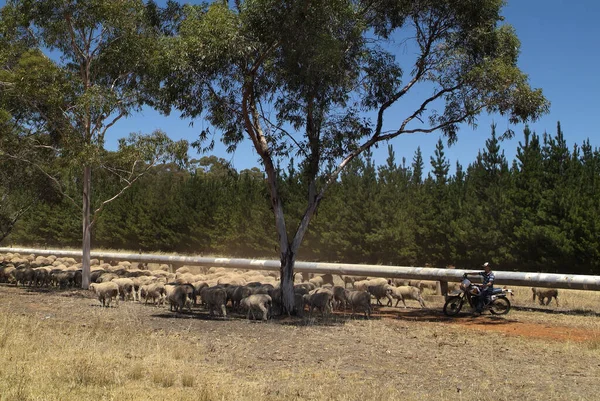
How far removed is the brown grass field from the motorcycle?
1.30 ft

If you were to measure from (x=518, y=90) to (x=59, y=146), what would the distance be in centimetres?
1806

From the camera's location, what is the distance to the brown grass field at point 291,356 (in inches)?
334

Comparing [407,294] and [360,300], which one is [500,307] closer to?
[407,294]

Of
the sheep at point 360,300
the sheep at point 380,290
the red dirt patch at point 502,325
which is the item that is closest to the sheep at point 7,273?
the sheep at point 380,290

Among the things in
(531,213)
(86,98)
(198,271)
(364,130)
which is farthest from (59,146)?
(531,213)

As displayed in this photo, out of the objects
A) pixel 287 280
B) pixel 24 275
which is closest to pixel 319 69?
pixel 287 280

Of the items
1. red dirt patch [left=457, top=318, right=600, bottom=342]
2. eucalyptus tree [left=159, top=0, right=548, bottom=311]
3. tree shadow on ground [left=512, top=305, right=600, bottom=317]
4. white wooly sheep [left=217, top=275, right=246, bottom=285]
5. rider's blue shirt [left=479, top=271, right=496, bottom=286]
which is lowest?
red dirt patch [left=457, top=318, right=600, bottom=342]

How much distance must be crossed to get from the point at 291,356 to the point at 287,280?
5569mm

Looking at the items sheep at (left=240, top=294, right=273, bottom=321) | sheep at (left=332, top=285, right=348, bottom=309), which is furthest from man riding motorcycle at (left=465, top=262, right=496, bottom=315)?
sheep at (left=240, top=294, right=273, bottom=321)

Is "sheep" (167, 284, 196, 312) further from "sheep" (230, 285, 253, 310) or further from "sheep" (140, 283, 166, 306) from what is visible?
"sheep" (140, 283, 166, 306)

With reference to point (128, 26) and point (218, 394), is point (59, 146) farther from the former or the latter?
point (218, 394)

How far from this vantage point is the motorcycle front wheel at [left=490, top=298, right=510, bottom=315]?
18.4 m

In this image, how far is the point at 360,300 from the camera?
1789 cm

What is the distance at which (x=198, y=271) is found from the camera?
30.9 metres
